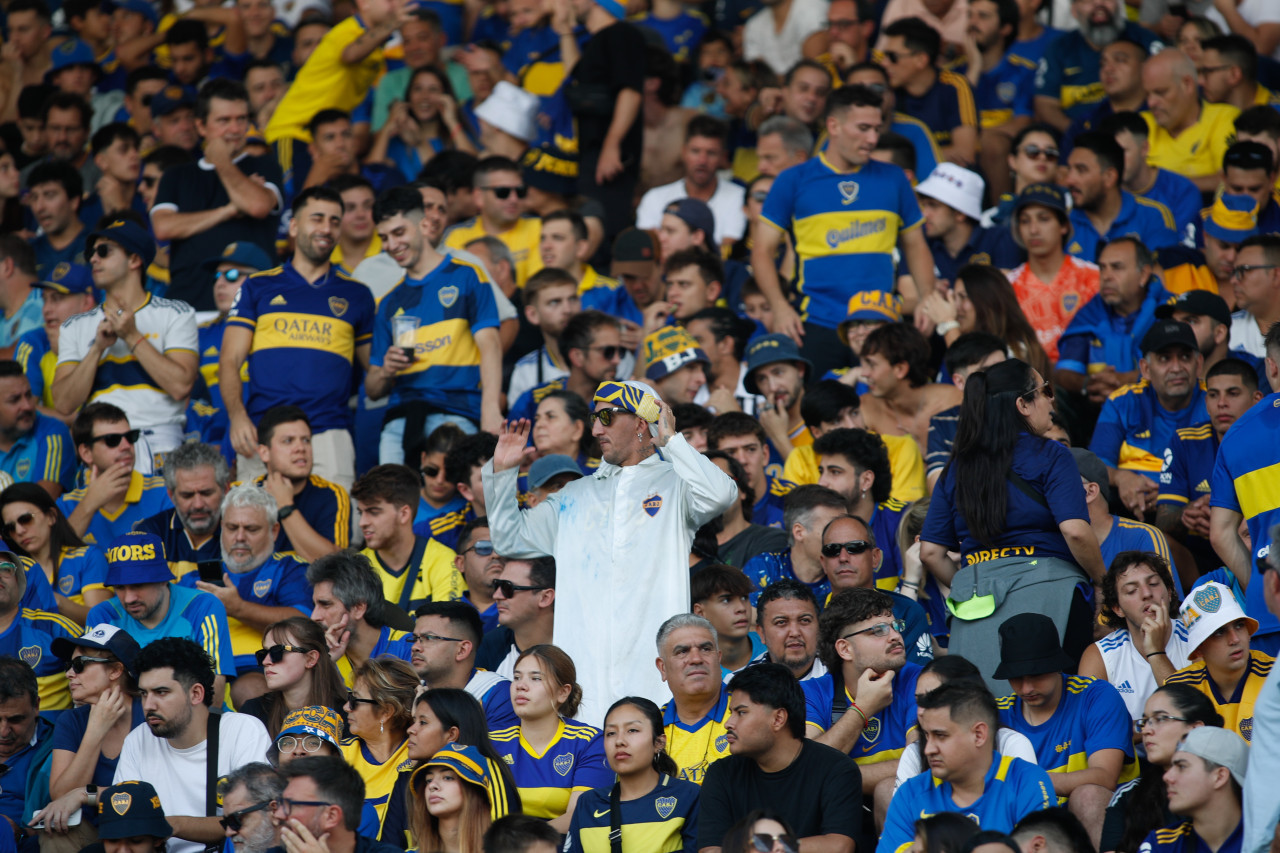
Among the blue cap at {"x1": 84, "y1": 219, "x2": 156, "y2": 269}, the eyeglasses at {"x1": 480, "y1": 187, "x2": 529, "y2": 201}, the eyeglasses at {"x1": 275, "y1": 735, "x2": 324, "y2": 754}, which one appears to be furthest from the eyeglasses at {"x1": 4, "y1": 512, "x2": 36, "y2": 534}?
the eyeglasses at {"x1": 480, "y1": 187, "x2": 529, "y2": 201}

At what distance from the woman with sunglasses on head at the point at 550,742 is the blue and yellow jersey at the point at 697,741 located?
1.07 feet

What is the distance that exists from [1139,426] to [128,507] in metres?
6.37

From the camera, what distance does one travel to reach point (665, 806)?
21.2 feet

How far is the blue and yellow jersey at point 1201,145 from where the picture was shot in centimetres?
1232

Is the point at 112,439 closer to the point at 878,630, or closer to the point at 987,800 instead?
the point at 878,630

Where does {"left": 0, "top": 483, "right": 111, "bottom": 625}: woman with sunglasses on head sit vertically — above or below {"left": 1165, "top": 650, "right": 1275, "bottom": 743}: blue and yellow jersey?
below

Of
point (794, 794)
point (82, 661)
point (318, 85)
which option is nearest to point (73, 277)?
point (318, 85)

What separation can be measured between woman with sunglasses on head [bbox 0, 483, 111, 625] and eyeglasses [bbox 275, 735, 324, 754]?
7.69 feet

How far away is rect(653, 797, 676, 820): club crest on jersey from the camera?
21.2ft

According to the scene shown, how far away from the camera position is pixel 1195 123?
12484 mm

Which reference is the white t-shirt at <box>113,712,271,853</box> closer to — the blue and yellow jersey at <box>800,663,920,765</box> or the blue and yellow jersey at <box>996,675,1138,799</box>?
the blue and yellow jersey at <box>800,663,920,765</box>

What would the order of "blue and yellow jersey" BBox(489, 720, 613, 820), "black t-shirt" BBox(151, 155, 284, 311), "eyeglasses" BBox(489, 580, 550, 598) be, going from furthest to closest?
"black t-shirt" BBox(151, 155, 284, 311), "eyeglasses" BBox(489, 580, 550, 598), "blue and yellow jersey" BBox(489, 720, 613, 820)

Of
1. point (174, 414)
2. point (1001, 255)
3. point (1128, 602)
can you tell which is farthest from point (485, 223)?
point (1128, 602)

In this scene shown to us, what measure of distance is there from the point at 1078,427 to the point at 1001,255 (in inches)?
80.8
